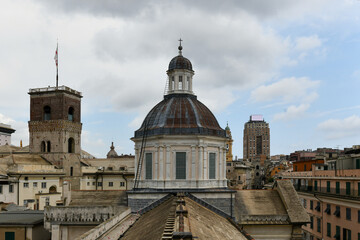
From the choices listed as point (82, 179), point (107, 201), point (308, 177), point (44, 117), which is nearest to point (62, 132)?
point (44, 117)

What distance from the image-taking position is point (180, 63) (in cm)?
3712

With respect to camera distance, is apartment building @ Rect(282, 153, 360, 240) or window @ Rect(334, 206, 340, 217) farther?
window @ Rect(334, 206, 340, 217)

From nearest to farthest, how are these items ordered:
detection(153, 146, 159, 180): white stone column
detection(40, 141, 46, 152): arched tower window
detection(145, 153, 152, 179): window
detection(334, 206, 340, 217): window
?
1. detection(153, 146, 159, 180): white stone column
2. detection(145, 153, 152, 179): window
3. detection(334, 206, 340, 217): window
4. detection(40, 141, 46, 152): arched tower window

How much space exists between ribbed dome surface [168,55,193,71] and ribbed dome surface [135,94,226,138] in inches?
109

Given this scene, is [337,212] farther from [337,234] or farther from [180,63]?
[180,63]

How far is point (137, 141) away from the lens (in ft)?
116

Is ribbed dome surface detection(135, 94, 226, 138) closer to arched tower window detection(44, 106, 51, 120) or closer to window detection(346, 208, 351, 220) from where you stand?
window detection(346, 208, 351, 220)

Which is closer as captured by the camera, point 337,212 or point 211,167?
point 211,167

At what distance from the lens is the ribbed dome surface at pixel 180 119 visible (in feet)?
108

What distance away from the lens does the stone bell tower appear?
74625mm

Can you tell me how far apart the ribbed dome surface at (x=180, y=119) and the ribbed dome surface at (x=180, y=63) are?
2.76 m

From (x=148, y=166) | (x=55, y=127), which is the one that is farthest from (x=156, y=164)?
(x=55, y=127)

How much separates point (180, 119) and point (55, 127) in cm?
4801

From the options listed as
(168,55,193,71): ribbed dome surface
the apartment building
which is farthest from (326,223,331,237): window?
(168,55,193,71): ribbed dome surface
